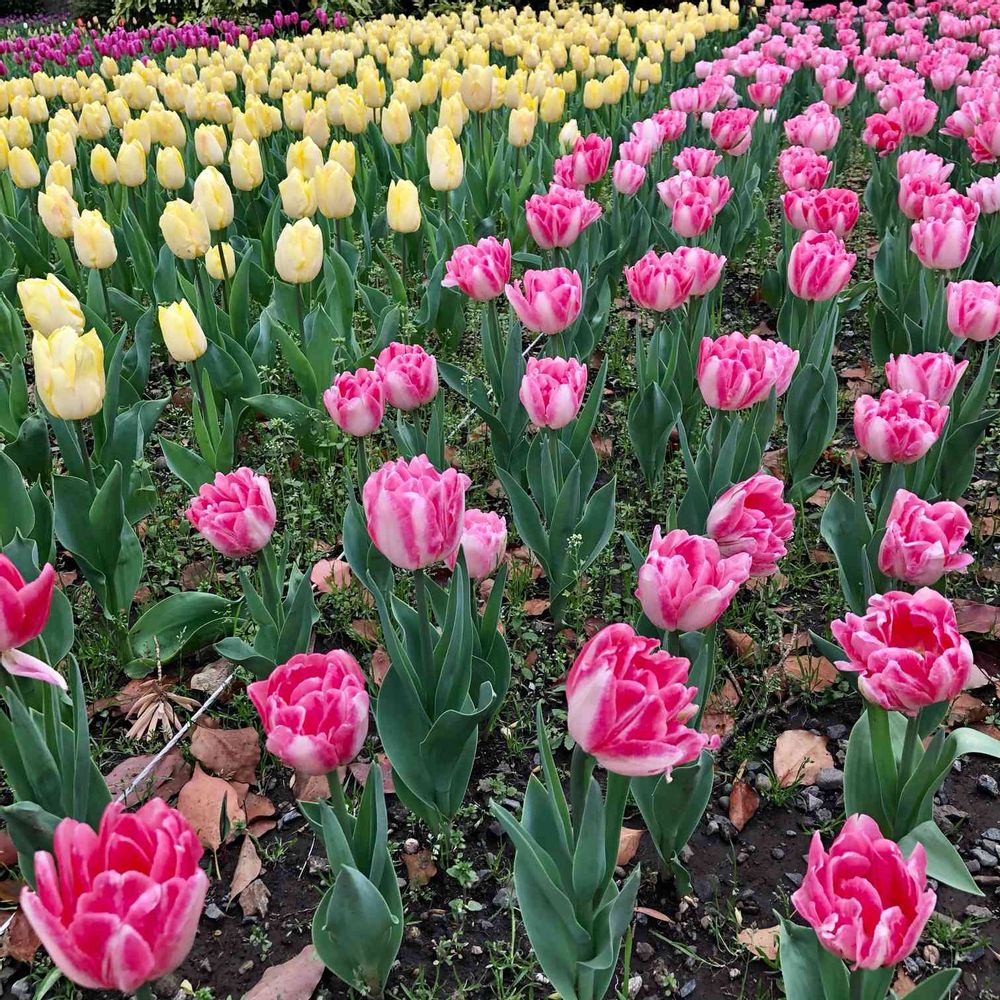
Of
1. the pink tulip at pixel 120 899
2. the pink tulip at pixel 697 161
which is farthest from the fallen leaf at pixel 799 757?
the pink tulip at pixel 697 161

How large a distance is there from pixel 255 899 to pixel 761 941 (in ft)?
2.72

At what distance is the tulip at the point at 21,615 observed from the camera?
1.15 m

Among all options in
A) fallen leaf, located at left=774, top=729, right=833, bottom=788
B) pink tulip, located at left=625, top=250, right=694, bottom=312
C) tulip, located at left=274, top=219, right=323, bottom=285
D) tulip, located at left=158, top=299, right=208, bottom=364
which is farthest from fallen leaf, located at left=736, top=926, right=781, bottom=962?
tulip, located at left=274, top=219, right=323, bottom=285

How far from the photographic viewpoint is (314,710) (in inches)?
47.3

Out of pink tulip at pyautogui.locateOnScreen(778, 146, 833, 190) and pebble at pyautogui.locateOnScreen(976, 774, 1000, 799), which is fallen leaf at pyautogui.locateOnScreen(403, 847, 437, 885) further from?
pink tulip at pyautogui.locateOnScreen(778, 146, 833, 190)

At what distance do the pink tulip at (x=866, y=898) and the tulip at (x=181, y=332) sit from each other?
1.84 metres

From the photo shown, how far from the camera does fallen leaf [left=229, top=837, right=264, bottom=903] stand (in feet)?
5.45

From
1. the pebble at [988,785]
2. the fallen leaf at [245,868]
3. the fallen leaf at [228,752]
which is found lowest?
the pebble at [988,785]

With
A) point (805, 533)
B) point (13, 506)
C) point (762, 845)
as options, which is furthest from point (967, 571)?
point (13, 506)

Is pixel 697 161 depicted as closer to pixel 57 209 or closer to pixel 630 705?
pixel 57 209

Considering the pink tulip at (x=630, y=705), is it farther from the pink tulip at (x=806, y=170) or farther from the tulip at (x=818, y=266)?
the pink tulip at (x=806, y=170)

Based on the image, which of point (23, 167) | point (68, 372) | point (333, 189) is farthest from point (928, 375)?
point (23, 167)

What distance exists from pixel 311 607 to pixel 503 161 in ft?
9.88

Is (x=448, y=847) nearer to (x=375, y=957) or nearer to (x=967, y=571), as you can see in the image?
(x=375, y=957)
